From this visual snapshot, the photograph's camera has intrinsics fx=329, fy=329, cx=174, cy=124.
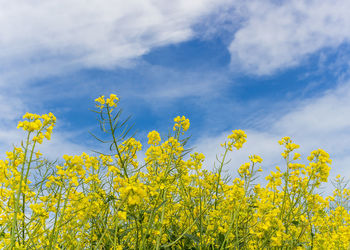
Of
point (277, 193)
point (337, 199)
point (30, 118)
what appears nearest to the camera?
point (30, 118)

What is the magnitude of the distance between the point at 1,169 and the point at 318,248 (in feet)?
12.0

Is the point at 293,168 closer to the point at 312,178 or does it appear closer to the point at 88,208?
the point at 312,178

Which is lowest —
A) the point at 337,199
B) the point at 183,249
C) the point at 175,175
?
the point at 183,249

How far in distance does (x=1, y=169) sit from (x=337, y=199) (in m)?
5.54

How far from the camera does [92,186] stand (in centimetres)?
315

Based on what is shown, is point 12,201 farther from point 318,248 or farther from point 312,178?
point 318,248

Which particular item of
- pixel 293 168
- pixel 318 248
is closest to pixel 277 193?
pixel 293 168

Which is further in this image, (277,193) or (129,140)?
(277,193)

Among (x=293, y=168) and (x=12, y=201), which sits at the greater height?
(x=293, y=168)

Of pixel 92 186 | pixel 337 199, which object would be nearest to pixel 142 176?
pixel 92 186

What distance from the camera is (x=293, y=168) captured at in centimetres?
339

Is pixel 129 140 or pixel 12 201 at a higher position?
pixel 129 140

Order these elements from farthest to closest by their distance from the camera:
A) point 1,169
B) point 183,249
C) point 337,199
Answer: point 337,199
point 183,249
point 1,169

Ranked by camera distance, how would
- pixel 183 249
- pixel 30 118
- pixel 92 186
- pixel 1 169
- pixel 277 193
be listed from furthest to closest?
pixel 277 193, pixel 183 249, pixel 92 186, pixel 1 169, pixel 30 118
